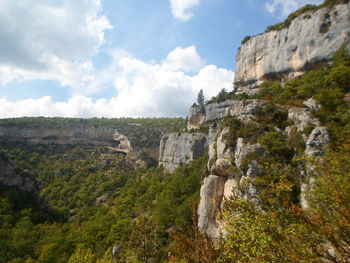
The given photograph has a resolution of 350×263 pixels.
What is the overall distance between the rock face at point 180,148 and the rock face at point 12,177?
37.2 meters

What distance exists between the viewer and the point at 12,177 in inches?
1939

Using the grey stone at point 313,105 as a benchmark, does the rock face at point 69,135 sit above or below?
below

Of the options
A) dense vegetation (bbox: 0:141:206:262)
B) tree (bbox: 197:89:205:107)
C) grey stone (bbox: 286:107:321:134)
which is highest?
tree (bbox: 197:89:205:107)

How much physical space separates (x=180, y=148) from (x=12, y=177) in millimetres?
43091

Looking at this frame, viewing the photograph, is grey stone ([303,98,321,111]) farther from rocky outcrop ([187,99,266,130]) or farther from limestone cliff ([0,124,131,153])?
limestone cliff ([0,124,131,153])

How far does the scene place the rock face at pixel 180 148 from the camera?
58188mm

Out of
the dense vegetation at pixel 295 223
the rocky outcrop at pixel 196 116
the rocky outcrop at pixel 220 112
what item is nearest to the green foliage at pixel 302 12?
the rocky outcrop at pixel 220 112

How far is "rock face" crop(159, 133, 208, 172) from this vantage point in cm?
5819

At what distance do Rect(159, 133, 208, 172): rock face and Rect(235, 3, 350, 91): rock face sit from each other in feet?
65.4

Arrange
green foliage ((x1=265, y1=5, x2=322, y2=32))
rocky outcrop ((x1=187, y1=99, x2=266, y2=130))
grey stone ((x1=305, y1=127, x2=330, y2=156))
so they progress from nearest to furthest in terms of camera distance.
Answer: grey stone ((x1=305, y1=127, x2=330, y2=156)) → rocky outcrop ((x1=187, y1=99, x2=266, y2=130)) → green foliage ((x1=265, y1=5, x2=322, y2=32))

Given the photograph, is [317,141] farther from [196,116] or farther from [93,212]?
[196,116]

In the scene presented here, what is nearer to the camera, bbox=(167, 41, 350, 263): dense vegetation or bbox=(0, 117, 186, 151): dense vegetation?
bbox=(167, 41, 350, 263): dense vegetation

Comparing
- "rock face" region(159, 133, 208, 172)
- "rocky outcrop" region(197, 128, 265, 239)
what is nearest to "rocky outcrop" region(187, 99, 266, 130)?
"rocky outcrop" region(197, 128, 265, 239)

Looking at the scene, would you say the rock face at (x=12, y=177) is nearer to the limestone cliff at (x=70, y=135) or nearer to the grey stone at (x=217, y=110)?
the limestone cliff at (x=70, y=135)
